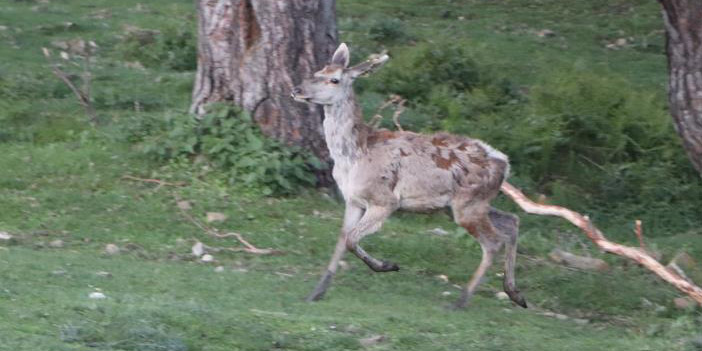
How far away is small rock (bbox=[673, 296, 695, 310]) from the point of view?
28.1 ft

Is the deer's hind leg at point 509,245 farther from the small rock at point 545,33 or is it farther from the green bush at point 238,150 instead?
the small rock at point 545,33

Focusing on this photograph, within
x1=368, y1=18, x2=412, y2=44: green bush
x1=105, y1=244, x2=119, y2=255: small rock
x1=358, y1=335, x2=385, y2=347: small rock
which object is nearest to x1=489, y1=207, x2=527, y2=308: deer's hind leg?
x1=358, y1=335, x2=385, y2=347: small rock

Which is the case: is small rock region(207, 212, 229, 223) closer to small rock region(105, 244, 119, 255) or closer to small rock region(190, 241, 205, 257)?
small rock region(190, 241, 205, 257)

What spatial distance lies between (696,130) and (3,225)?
536cm

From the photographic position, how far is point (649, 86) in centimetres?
1552

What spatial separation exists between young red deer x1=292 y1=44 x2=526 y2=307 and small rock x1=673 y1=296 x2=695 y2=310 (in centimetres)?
111

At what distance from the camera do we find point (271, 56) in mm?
11227

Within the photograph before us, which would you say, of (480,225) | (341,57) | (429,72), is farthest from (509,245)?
(429,72)

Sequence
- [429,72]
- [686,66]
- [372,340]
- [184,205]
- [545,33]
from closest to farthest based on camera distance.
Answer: [372,340]
[686,66]
[184,205]
[429,72]
[545,33]

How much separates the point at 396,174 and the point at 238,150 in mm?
2881

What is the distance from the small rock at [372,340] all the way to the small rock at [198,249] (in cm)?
292

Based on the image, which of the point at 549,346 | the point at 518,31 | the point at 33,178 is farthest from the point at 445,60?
the point at 549,346

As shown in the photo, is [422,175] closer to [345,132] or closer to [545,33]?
[345,132]

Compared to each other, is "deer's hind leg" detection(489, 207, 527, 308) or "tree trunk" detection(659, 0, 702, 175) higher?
"tree trunk" detection(659, 0, 702, 175)
